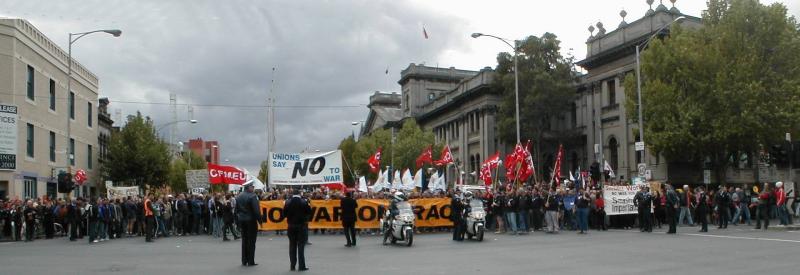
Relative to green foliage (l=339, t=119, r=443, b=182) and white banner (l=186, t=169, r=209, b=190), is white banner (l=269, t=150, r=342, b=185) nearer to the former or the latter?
white banner (l=186, t=169, r=209, b=190)

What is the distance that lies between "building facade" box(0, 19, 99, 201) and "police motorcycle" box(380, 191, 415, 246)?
17.4 meters

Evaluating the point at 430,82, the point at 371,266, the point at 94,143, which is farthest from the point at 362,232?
the point at 430,82

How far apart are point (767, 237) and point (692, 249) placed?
4816 mm

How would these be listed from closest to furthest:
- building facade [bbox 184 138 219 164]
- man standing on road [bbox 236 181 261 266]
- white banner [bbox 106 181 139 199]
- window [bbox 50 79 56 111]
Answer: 1. man standing on road [bbox 236 181 261 266]
2. white banner [bbox 106 181 139 199]
3. window [bbox 50 79 56 111]
4. building facade [bbox 184 138 219 164]

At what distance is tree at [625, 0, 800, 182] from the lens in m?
37.1

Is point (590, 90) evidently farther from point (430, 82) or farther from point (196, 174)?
point (430, 82)

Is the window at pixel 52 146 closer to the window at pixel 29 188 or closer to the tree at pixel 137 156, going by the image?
the window at pixel 29 188

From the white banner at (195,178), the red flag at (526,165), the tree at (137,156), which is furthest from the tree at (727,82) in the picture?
the tree at (137,156)

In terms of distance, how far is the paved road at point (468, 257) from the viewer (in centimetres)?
1434

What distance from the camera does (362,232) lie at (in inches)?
1120

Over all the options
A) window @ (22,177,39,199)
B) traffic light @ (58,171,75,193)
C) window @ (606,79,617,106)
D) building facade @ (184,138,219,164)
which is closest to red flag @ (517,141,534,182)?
window @ (606,79,617,106)

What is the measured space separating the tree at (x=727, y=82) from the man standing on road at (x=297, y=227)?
2824 cm

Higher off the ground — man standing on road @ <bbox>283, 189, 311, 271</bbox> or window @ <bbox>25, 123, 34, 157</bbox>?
window @ <bbox>25, 123, 34, 157</bbox>

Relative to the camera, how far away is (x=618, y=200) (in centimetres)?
2830
